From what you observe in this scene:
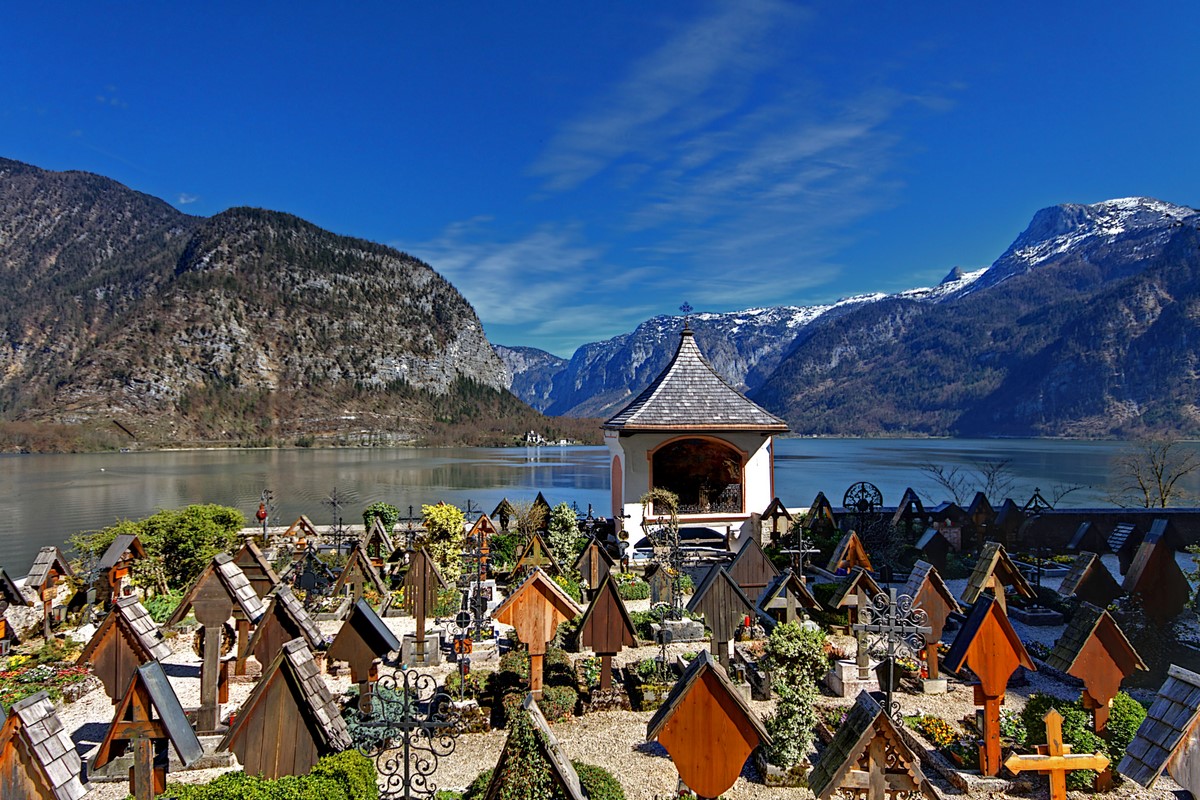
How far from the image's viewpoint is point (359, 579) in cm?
1480

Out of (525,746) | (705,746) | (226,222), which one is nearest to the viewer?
(525,746)

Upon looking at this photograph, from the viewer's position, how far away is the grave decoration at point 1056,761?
546 cm

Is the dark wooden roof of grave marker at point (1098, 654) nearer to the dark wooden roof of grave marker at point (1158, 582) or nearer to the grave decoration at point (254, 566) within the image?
Result: the dark wooden roof of grave marker at point (1158, 582)

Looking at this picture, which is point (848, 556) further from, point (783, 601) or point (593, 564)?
point (593, 564)

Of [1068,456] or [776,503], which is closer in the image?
[776,503]

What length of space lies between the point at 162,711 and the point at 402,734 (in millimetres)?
3078

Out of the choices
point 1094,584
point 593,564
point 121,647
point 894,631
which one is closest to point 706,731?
point 894,631

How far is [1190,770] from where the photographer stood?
443 centimetres

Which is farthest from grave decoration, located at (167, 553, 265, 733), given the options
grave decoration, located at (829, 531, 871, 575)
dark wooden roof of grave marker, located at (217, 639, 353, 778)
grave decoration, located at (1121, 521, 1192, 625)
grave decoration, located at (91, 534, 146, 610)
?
grave decoration, located at (1121, 521, 1192, 625)

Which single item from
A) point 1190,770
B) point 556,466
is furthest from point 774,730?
point 556,466

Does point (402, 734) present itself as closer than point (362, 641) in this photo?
No

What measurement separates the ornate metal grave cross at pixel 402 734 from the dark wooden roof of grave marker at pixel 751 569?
19.3 feet

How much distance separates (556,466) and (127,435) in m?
77.7

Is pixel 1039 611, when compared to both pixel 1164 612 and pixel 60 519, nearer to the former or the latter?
pixel 1164 612
